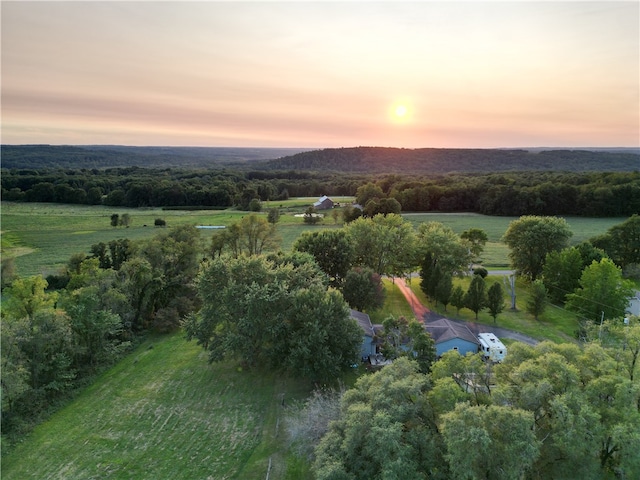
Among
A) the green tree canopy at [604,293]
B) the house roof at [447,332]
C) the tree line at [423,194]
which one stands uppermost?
the tree line at [423,194]

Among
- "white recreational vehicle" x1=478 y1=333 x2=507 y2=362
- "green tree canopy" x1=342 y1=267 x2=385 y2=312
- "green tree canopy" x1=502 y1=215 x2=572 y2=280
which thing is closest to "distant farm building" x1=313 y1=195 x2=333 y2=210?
"green tree canopy" x1=502 y1=215 x2=572 y2=280

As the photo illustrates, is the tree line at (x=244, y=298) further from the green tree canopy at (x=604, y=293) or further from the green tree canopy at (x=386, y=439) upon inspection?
the green tree canopy at (x=386, y=439)

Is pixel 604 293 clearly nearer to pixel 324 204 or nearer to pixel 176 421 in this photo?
pixel 176 421

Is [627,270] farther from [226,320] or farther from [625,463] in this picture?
[226,320]

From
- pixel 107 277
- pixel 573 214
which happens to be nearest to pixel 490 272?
pixel 107 277

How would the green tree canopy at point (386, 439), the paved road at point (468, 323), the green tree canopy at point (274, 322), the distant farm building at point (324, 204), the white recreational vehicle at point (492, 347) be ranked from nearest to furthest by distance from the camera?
the green tree canopy at point (386, 439) → the green tree canopy at point (274, 322) → the white recreational vehicle at point (492, 347) → the paved road at point (468, 323) → the distant farm building at point (324, 204)

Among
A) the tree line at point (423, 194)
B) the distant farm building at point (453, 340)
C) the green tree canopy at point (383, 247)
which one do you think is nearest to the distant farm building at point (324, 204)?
the tree line at point (423, 194)
